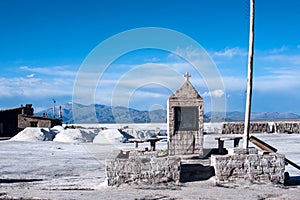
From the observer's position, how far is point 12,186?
39.2 feet

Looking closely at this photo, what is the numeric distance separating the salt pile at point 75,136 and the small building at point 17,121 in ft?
21.0

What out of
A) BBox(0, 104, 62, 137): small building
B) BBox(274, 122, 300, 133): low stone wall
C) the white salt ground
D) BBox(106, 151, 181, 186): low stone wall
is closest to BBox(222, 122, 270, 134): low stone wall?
BBox(274, 122, 300, 133): low stone wall

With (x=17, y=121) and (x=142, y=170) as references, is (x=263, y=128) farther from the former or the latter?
(x=142, y=170)

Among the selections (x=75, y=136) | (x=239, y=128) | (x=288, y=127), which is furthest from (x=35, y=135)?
(x=288, y=127)

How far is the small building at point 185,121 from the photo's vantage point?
1545 centimetres

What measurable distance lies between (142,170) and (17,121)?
33.4m

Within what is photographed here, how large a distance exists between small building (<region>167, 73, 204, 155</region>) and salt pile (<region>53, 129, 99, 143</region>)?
20.1 metres

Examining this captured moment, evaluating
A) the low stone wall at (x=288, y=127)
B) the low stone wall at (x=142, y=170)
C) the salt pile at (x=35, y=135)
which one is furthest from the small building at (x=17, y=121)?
the low stone wall at (x=142, y=170)

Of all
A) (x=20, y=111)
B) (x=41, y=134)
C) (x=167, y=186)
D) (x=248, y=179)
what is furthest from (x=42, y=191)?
(x=20, y=111)

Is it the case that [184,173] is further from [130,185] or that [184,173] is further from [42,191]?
[42,191]

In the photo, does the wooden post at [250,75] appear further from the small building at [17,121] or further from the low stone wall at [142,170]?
the small building at [17,121]

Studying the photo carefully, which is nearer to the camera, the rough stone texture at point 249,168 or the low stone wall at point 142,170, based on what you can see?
the low stone wall at point 142,170

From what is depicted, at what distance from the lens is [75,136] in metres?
35.2

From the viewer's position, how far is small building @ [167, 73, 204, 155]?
15445mm
